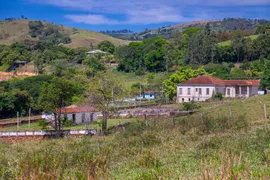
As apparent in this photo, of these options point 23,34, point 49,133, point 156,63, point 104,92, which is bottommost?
point 49,133

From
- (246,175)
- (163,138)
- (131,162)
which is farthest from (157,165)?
(163,138)

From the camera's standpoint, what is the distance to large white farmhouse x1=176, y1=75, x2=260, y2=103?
47031 mm

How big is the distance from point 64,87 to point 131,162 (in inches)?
805

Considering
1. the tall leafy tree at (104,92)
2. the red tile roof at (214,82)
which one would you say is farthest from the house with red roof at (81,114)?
the red tile roof at (214,82)

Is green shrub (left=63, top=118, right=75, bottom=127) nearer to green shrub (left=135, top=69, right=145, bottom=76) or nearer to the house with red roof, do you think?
the house with red roof

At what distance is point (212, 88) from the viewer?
154 feet

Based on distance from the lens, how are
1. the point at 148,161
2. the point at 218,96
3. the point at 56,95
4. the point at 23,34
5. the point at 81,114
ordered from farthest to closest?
the point at 23,34 < the point at 218,96 < the point at 81,114 < the point at 56,95 < the point at 148,161

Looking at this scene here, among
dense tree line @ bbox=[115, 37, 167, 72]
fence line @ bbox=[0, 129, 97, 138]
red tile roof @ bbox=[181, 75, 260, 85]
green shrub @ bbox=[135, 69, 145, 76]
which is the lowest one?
fence line @ bbox=[0, 129, 97, 138]

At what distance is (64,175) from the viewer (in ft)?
27.2

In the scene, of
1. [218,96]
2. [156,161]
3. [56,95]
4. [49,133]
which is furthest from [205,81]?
[156,161]

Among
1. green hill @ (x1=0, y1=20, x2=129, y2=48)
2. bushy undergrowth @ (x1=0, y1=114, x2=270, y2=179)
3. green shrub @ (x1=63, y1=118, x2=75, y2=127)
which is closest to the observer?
bushy undergrowth @ (x1=0, y1=114, x2=270, y2=179)

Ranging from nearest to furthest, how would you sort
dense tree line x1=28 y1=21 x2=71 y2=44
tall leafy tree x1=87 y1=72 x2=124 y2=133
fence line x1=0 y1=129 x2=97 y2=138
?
1. fence line x1=0 y1=129 x2=97 y2=138
2. tall leafy tree x1=87 y1=72 x2=124 y2=133
3. dense tree line x1=28 y1=21 x2=71 y2=44

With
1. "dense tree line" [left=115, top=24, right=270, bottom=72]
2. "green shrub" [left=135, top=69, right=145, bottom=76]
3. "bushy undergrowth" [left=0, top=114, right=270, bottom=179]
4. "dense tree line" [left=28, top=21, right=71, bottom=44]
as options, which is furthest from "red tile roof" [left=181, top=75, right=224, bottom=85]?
"dense tree line" [left=28, top=21, right=71, bottom=44]

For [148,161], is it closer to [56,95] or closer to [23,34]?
[56,95]
